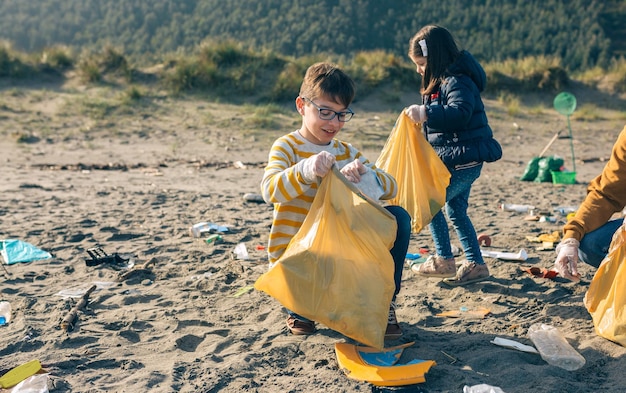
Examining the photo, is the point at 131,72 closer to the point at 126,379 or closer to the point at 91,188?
the point at 91,188

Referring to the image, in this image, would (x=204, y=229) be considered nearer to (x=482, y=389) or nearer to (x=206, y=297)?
(x=206, y=297)

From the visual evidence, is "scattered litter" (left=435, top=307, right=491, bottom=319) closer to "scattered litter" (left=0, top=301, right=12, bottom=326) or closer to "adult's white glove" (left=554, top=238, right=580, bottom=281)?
"adult's white glove" (left=554, top=238, right=580, bottom=281)

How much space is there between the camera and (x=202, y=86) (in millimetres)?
14117

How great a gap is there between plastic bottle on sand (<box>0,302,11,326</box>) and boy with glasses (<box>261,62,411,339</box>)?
5.05ft

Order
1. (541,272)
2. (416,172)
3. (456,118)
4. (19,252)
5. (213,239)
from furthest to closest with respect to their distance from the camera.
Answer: (213,239)
(19,252)
(541,272)
(416,172)
(456,118)

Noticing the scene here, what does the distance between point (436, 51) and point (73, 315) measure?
8.17 ft

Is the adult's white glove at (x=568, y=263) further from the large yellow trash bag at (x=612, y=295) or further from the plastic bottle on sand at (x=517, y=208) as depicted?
the plastic bottle on sand at (x=517, y=208)

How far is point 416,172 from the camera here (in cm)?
384

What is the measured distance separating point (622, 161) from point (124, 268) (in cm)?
313

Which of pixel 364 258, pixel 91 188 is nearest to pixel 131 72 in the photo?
pixel 91 188

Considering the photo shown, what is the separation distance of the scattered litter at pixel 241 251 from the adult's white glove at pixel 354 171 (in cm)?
195

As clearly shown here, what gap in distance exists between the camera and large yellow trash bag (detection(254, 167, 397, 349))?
284 centimetres

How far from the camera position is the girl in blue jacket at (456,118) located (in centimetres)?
373

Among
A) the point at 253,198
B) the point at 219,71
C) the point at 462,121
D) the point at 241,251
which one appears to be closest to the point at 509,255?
the point at 462,121
